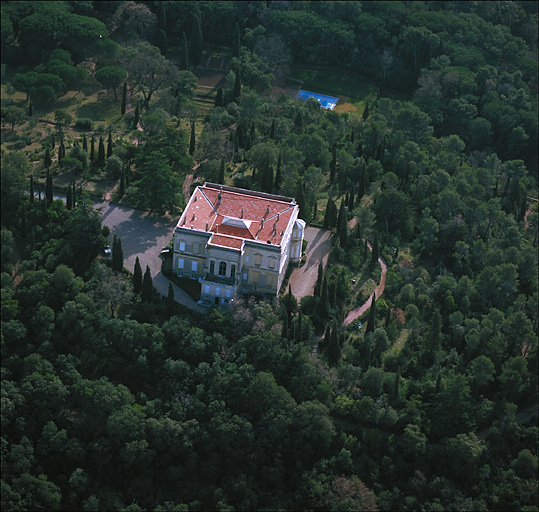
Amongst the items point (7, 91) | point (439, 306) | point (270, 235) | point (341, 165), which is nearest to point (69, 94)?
point (7, 91)

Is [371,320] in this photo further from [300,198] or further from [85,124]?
[85,124]

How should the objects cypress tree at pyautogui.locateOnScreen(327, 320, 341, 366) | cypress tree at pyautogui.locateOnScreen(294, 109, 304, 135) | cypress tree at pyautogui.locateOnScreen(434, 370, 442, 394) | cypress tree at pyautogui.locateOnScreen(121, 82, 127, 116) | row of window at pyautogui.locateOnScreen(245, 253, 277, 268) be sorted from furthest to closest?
cypress tree at pyautogui.locateOnScreen(121, 82, 127, 116) < cypress tree at pyautogui.locateOnScreen(294, 109, 304, 135) < row of window at pyautogui.locateOnScreen(245, 253, 277, 268) < cypress tree at pyautogui.locateOnScreen(327, 320, 341, 366) < cypress tree at pyautogui.locateOnScreen(434, 370, 442, 394)

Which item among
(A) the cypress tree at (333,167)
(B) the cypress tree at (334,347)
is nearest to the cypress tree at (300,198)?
(A) the cypress tree at (333,167)

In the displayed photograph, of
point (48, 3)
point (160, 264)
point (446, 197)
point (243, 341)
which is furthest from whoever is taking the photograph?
point (48, 3)

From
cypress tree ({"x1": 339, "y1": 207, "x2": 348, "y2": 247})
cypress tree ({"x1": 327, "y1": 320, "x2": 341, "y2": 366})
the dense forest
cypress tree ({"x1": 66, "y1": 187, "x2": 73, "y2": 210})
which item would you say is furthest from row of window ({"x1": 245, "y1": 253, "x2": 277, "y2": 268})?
cypress tree ({"x1": 66, "y1": 187, "x2": 73, "y2": 210})

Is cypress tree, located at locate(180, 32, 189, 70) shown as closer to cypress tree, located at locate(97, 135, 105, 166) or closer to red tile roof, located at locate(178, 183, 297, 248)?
cypress tree, located at locate(97, 135, 105, 166)

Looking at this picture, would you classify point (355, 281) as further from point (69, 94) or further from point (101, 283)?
point (69, 94)

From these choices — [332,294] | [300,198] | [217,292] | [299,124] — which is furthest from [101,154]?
[332,294]
